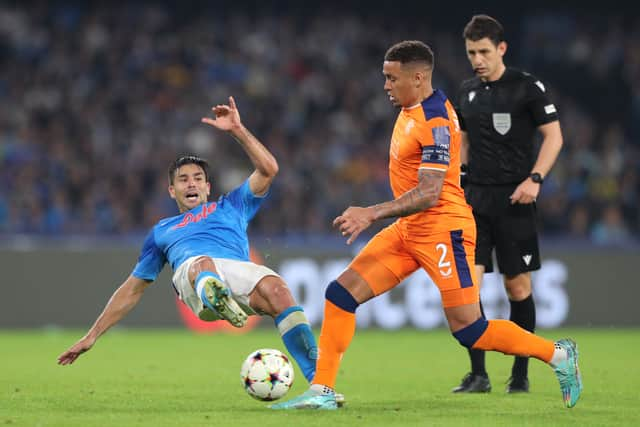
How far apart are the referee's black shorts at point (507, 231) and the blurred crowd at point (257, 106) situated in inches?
313

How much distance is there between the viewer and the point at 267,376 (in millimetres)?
6773

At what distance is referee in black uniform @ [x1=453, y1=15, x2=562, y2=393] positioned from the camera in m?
8.16

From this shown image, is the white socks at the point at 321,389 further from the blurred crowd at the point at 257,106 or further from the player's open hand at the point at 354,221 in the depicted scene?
the blurred crowd at the point at 257,106

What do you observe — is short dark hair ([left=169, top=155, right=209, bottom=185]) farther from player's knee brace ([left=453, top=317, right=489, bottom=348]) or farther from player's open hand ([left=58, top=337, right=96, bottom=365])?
player's knee brace ([left=453, top=317, right=489, bottom=348])

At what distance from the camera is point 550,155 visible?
796 centimetres

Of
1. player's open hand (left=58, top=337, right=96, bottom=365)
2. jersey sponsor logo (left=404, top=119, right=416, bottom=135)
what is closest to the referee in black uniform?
jersey sponsor logo (left=404, top=119, right=416, bottom=135)

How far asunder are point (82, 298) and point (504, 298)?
5537mm

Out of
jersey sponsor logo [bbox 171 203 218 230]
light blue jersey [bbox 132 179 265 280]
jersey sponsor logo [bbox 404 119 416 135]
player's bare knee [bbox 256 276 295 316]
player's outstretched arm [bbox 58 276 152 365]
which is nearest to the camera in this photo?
jersey sponsor logo [bbox 404 119 416 135]

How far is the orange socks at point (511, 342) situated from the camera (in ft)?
21.9

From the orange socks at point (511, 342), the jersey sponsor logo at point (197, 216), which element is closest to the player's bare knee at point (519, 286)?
the orange socks at point (511, 342)

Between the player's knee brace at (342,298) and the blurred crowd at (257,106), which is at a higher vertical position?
the blurred crowd at (257,106)

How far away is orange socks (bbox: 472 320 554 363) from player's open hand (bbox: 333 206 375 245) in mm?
1140

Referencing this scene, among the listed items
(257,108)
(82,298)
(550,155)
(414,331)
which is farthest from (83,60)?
(550,155)

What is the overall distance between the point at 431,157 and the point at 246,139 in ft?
4.02
